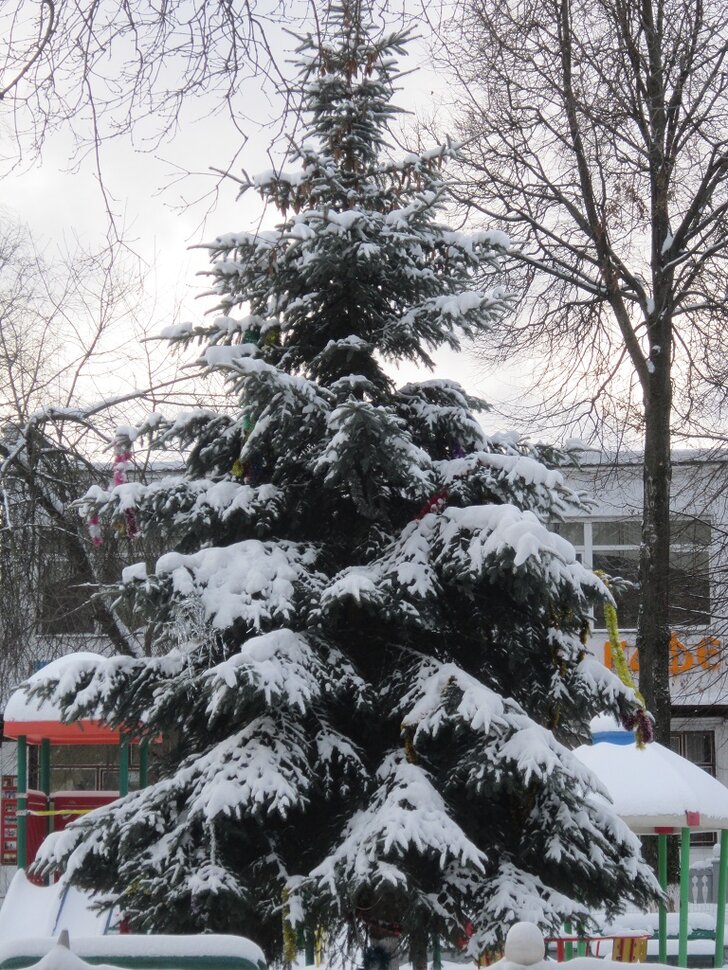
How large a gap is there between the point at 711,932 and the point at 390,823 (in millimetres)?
8070

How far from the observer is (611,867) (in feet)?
20.0

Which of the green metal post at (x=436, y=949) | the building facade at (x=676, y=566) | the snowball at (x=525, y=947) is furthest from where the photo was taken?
the building facade at (x=676, y=566)

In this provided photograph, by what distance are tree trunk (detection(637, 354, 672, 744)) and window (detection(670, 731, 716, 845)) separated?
953 cm

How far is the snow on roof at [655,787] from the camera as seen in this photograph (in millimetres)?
8922

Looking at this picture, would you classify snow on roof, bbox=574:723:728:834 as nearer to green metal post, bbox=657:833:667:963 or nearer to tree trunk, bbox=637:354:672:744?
green metal post, bbox=657:833:667:963

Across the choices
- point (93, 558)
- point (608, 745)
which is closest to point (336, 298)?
point (608, 745)

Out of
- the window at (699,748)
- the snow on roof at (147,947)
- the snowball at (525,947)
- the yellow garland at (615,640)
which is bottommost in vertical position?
the window at (699,748)

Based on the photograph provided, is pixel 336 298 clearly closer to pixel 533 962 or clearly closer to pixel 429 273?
pixel 429 273

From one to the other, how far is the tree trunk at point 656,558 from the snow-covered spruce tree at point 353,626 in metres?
4.93

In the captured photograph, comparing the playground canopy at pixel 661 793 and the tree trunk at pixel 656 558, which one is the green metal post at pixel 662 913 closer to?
the playground canopy at pixel 661 793

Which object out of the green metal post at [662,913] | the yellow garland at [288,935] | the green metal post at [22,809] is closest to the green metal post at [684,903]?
the green metal post at [662,913]

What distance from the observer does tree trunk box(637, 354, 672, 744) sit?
1213 cm

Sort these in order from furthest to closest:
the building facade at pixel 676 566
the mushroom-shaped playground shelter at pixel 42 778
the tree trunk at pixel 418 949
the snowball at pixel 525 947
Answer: the building facade at pixel 676 566
the mushroom-shaped playground shelter at pixel 42 778
the tree trunk at pixel 418 949
the snowball at pixel 525 947

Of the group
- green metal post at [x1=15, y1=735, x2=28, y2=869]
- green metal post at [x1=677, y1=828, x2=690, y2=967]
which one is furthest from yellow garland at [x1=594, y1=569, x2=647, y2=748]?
green metal post at [x1=15, y1=735, x2=28, y2=869]
